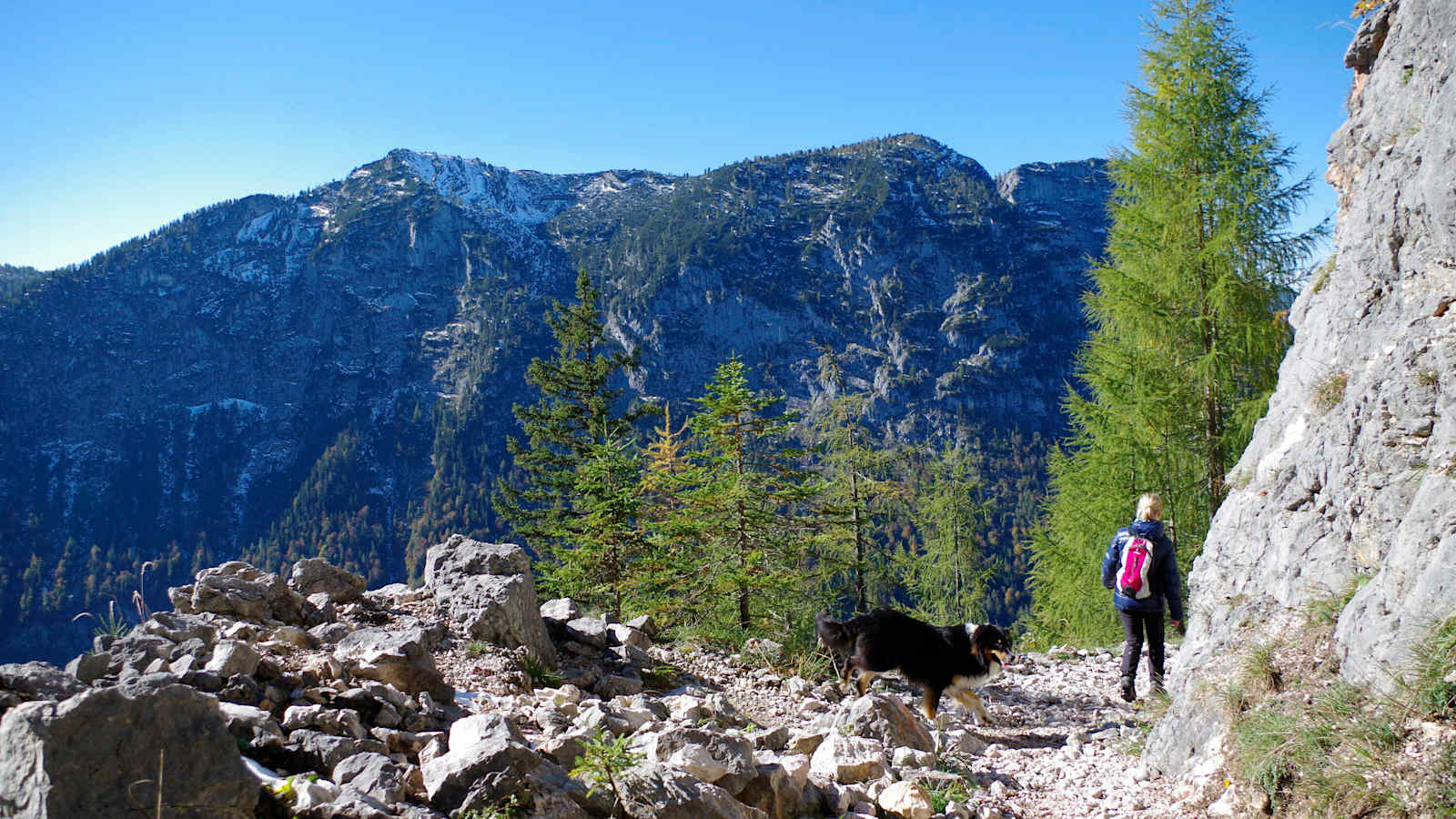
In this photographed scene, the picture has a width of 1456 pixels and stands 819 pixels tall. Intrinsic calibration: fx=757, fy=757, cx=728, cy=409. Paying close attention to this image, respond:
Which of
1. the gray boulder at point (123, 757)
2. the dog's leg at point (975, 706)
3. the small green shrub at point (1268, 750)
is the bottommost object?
the dog's leg at point (975, 706)

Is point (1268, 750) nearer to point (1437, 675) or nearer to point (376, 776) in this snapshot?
point (1437, 675)

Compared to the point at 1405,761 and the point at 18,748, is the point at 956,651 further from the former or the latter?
the point at 18,748

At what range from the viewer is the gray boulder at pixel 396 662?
192 inches

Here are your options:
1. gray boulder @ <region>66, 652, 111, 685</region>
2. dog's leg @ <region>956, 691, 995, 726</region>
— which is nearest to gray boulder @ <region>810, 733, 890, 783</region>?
dog's leg @ <region>956, 691, 995, 726</region>

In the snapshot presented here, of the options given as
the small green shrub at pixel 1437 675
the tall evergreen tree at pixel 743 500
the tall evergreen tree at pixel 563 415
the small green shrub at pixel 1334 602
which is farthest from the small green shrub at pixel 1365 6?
the tall evergreen tree at pixel 563 415

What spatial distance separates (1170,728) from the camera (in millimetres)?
4977

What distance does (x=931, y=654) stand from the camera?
6961 mm

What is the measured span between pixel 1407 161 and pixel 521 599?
7793 mm

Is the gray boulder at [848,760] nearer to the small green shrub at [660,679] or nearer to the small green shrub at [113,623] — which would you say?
the small green shrub at [660,679]

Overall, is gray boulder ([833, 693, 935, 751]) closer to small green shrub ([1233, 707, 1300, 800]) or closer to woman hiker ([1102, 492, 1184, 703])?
small green shrub ([1233, 707, 1300, 800])

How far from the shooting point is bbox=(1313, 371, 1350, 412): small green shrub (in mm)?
5421

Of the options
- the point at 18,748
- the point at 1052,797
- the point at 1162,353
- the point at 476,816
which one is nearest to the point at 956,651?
the point at 1052,797

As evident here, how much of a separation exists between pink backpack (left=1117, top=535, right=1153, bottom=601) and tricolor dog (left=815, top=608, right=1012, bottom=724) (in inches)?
48.1

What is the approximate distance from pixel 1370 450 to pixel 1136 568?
2.40 meters
